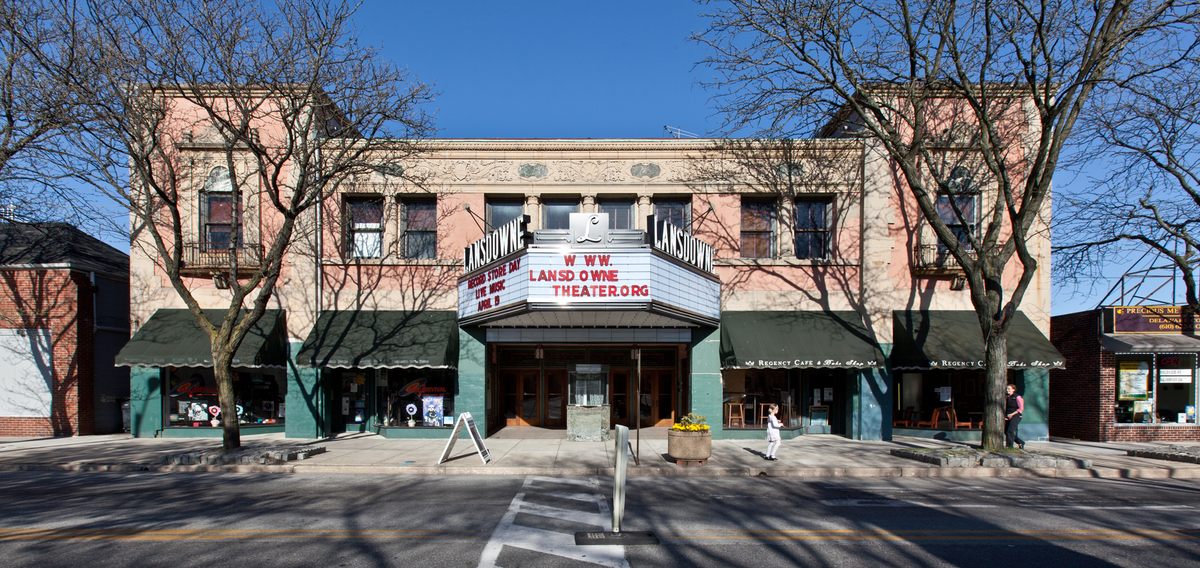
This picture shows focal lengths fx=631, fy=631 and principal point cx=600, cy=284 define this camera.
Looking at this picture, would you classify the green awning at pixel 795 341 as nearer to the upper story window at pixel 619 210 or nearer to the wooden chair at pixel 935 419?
the wooden chair at pixel 935 419

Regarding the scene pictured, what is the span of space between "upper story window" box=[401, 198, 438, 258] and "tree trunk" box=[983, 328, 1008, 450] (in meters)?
15.3

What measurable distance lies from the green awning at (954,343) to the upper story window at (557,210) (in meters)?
10.2

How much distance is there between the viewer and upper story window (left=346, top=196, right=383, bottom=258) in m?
Result: 19.7

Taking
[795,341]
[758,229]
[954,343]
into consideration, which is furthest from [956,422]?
[758,229]

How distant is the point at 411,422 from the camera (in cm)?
1898

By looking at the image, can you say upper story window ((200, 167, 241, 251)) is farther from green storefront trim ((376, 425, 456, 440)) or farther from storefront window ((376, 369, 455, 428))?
green storefront trim ((376, 425, 456, 440))

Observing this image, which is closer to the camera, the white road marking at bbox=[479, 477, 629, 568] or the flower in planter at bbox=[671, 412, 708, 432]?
the white road marking at bbox=[479, 477, 629, 568]

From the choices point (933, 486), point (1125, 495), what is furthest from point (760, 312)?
point (1125, 495)

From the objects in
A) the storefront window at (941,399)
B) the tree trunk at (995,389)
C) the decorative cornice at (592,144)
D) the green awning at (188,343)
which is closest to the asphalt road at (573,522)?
the tree trunk at (995,389)

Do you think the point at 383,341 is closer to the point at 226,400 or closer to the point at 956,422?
the point at 226,400

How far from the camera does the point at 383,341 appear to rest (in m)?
18.1

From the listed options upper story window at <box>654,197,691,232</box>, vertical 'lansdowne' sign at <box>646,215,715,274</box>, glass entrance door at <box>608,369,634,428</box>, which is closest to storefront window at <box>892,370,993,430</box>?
vertical 'lansdowne' sign at <box>646,215,715,274</box>

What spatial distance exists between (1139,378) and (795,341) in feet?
35.7

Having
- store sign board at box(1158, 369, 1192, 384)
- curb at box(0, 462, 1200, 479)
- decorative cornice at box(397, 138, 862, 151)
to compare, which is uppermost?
decorative cornice at box(397, 138, 862, 151)
